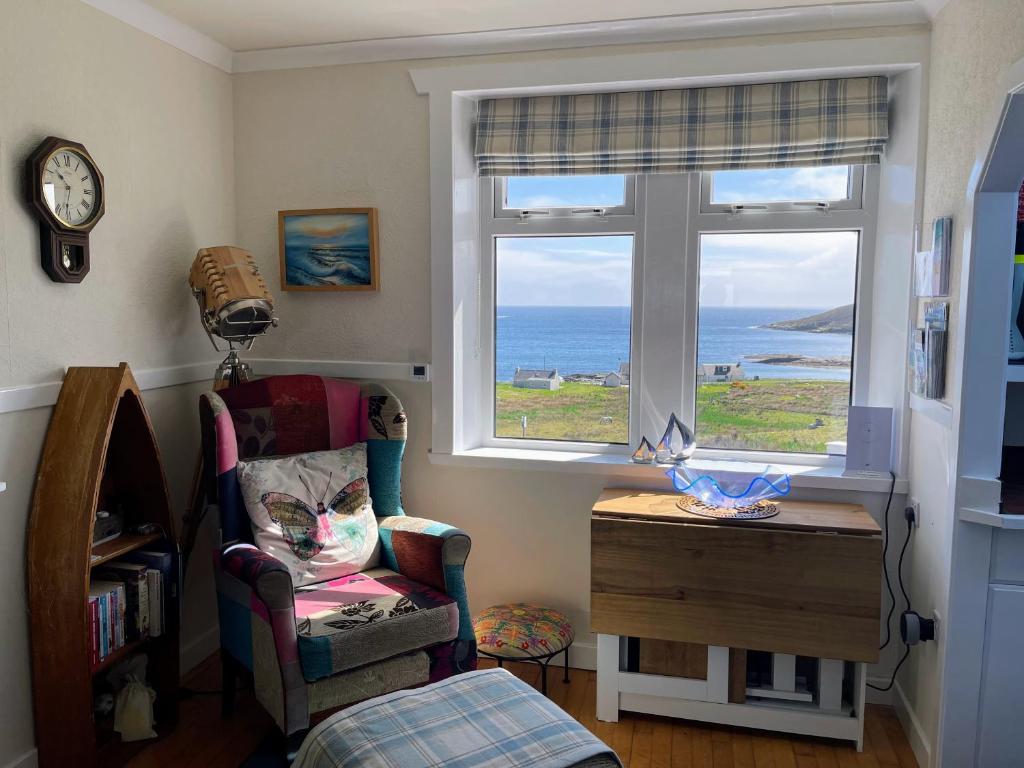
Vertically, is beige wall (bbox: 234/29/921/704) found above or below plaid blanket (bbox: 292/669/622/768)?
above

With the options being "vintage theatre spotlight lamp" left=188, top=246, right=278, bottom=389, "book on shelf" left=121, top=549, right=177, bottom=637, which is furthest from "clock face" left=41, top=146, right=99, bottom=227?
"book on shelf" left=121, top=549, right=177, bottom=637

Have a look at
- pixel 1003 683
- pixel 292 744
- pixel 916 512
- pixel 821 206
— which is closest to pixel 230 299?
pixel 292 744

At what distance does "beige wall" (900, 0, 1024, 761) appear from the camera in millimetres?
1861

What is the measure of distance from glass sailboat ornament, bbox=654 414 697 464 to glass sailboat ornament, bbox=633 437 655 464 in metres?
0.02

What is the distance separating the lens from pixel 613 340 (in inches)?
117

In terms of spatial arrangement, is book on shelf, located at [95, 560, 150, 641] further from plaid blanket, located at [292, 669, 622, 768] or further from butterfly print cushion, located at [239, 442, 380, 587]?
plaid blanket, located at [292, 669, 622, 768]

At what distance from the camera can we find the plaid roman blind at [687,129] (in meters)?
2.60

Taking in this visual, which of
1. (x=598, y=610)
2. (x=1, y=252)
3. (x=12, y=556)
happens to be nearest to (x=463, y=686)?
(x=598, y=610)

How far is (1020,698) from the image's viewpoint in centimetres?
193

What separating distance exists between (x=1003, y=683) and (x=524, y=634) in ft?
4.50

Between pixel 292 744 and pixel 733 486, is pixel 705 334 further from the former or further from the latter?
pixel 292 744

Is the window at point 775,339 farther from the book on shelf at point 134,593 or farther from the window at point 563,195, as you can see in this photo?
the book on shelf at point 134,593

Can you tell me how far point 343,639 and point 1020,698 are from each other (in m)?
1.75

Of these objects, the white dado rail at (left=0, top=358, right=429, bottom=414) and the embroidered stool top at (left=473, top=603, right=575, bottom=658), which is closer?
the embroidered stool top at (left=473, top=603, right=575, bottom=658)
